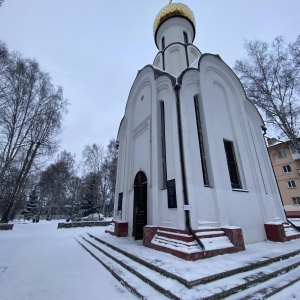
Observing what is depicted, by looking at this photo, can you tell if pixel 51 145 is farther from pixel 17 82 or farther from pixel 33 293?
pixel 33 293

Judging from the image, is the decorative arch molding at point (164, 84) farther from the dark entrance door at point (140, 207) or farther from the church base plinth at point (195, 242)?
the church base plinth at point (195, 242)

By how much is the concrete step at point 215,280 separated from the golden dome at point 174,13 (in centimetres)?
1452

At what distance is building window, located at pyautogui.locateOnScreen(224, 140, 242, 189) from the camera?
23.1ft

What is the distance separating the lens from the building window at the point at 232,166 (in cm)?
704

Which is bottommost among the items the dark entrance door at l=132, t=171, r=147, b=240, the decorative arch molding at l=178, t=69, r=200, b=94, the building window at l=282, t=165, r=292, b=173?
the dark entrance door at l=132, t=171, r=147, b=240

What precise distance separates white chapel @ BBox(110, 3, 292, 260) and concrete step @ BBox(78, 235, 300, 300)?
1.04 meters

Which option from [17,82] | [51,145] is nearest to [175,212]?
[51,145]

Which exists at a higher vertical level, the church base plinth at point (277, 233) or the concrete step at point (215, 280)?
the church base plinth at point (277, 233)

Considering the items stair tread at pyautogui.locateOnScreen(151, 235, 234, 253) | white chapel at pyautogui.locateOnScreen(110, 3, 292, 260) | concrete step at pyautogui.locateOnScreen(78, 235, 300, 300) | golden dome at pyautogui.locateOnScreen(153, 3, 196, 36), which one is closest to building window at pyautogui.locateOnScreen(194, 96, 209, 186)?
white chapel at pyautogui.locateOnScreen(110, 3, 292, 260)

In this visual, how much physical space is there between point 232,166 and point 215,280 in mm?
4992

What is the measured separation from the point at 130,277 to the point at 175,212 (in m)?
2.43

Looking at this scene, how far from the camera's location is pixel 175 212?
18.4 ft

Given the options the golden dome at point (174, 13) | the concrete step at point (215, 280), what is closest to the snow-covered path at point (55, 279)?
the concrete step at point (215, 280)

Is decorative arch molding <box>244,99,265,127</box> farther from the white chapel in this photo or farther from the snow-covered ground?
the snow-covered ground
